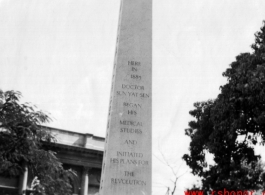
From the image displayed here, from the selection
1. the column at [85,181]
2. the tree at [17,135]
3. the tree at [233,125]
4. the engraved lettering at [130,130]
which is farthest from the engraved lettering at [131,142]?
the column at [85,181]

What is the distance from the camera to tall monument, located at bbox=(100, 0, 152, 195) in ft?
27.0

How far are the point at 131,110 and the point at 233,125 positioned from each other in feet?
35.1

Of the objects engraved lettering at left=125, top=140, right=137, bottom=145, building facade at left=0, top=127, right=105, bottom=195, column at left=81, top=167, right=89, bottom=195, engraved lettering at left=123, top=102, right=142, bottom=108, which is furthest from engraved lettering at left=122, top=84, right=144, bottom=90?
column at left=81, top=167, right=89, bottom=195

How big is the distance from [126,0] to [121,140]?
298 centimetres

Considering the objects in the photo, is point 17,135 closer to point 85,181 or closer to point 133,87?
point 133,87

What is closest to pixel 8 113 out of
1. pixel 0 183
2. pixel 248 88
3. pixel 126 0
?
pixel 126 0

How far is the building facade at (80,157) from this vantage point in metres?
33.0

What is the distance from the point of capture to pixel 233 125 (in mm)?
18516

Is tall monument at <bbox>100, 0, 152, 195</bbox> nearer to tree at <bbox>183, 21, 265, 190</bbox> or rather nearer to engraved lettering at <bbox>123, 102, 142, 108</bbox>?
engraved lettering at <bbox>123, 102, 142, 108</bbox>

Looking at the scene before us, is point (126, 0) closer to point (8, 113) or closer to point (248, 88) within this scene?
point (8, 113)

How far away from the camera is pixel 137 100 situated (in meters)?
8.80

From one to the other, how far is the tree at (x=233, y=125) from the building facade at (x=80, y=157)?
1325 cm

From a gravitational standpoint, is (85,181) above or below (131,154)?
above

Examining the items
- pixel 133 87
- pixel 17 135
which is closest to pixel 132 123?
pixel 133 87
